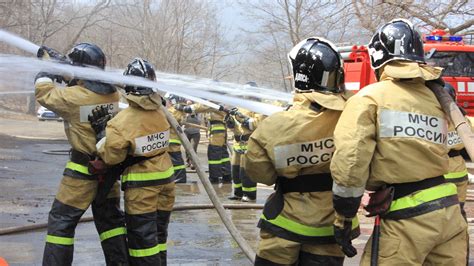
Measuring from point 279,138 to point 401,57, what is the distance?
75 centimetres

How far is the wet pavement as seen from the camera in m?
5.67

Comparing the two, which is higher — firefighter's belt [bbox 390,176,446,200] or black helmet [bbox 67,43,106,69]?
black helmet [bbox 67,43,106,69]

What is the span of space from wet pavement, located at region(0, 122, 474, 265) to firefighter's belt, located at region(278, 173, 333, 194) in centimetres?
231

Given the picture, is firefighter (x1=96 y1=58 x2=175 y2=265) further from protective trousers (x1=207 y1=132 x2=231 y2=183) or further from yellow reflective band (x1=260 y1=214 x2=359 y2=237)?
protective trousers (x1=207 y1=132 x2=231 y2=183)

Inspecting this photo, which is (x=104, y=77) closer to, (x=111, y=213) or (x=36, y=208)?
(x=111, y=213)

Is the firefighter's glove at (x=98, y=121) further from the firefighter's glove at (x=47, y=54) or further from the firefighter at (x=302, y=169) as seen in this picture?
the firefighter at (x=302, y=169)

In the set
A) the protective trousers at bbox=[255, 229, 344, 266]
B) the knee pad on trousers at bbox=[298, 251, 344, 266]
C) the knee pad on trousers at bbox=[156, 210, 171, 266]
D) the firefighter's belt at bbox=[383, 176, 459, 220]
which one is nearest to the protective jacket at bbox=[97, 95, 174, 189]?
the knee pad on trousers at bbox=[156, 210, 171, 266]

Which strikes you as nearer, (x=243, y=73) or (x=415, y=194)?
(x=415, y=194)

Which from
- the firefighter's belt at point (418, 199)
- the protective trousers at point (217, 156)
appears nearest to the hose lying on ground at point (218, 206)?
the firefighter's belt at point (418, 199)

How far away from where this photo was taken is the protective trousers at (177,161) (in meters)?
10.3

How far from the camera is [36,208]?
26.4 ft

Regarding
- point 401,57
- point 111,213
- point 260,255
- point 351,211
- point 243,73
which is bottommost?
point 243,73

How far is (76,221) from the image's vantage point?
16.1ft

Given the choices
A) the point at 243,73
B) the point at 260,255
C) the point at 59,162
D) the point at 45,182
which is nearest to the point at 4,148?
the point at 59,162
